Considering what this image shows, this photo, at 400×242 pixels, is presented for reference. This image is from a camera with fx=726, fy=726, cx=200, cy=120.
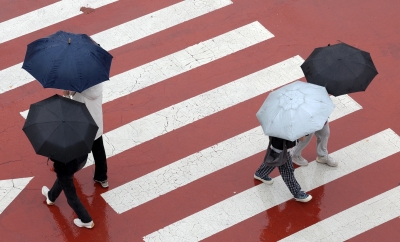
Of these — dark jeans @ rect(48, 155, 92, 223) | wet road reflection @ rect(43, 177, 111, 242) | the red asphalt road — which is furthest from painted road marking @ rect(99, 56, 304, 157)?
dark jeans @ rect(48, 155, 92, 223)

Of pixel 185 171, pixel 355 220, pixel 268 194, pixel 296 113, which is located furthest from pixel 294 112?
pixel 185 171

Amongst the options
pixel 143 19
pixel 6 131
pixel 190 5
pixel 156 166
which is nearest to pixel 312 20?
pixel 190 5

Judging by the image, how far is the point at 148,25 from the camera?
37.5ft

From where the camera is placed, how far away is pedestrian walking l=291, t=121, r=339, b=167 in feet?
29.5

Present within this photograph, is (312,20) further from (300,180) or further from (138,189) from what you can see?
(138,189)

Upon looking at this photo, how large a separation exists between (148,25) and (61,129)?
4.19 metres

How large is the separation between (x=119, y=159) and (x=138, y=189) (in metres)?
0.57

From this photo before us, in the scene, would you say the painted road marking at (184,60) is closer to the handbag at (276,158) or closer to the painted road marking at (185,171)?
the painted road marking at (185,171)

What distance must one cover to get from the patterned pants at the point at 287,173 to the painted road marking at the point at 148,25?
3330mm

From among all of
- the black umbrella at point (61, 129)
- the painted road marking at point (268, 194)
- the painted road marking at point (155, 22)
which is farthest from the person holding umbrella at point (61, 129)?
the painted road marking at point (155, 22)

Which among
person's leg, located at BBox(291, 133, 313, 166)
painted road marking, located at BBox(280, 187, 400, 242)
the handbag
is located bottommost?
painted road marking, located at BBox(280, 187, 400, 242)

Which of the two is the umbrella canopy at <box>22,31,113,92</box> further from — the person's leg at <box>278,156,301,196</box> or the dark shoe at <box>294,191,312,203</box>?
the dark shoe at <box>294,191,312,203</box>

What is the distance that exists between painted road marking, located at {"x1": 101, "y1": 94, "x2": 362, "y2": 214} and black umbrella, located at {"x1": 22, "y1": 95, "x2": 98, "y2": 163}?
1.61 m

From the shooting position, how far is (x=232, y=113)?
1016cm
